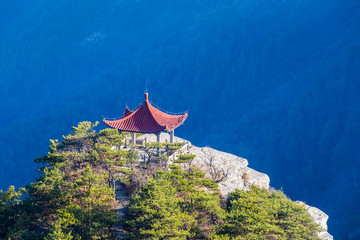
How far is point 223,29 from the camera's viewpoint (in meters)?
61.3

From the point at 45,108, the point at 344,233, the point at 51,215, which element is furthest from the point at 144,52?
the point at 51,215

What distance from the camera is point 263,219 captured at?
19328mm

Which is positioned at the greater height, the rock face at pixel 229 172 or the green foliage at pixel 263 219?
the rock face at pixel 229 172

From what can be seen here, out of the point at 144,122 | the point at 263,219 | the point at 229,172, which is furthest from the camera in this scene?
the point at 229,172

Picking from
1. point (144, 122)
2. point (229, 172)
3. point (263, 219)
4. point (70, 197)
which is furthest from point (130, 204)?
point (229, 172)

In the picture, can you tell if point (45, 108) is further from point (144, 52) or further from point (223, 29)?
point (223, 29)

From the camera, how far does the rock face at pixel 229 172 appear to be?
27.3m

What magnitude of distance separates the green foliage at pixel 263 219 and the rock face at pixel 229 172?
4.58 m

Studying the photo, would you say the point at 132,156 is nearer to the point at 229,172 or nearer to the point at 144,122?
the point at 144,122

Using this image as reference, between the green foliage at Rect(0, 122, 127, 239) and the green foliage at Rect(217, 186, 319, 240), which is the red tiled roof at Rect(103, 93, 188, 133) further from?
the green foliage at Rect(217, 186, 319, 240)

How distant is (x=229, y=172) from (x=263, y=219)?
10065 millimetres

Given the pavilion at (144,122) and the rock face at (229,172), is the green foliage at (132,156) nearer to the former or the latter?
the pavilion at (144,122)

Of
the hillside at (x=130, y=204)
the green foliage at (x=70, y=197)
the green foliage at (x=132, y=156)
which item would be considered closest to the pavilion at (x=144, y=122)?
the hillside at (x=130, y=204)

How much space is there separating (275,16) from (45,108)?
116 ft
